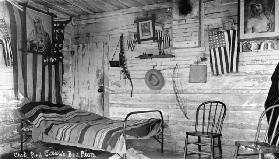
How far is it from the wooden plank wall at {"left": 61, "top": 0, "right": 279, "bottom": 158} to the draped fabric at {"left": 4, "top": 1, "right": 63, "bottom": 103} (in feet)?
3.69

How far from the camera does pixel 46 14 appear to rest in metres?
6.02

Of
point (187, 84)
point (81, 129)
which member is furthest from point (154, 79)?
point (81, 129)

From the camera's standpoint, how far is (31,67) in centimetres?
559

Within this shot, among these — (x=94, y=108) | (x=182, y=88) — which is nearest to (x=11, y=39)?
(x=94, y=108)

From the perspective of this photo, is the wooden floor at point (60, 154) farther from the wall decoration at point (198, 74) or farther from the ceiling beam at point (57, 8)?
the ceiling beam at point (57, 8)

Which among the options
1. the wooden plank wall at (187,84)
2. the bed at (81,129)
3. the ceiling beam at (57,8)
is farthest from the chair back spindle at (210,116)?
the ceiling beam at (57,8)

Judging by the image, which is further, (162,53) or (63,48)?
(63,48)

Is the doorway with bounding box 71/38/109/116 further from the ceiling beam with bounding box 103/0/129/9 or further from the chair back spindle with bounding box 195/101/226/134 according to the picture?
the chair back spindle with bounding box 195/101/226/134

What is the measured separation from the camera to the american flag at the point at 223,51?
195 inches

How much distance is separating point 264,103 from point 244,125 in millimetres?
501

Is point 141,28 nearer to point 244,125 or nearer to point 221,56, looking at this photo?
point 221,56

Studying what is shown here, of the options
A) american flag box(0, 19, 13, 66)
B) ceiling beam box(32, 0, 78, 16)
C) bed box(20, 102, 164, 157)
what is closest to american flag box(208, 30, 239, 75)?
bed box(20, 102, 164, 157)

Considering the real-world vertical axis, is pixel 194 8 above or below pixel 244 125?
above

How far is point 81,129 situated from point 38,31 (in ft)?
7.85
